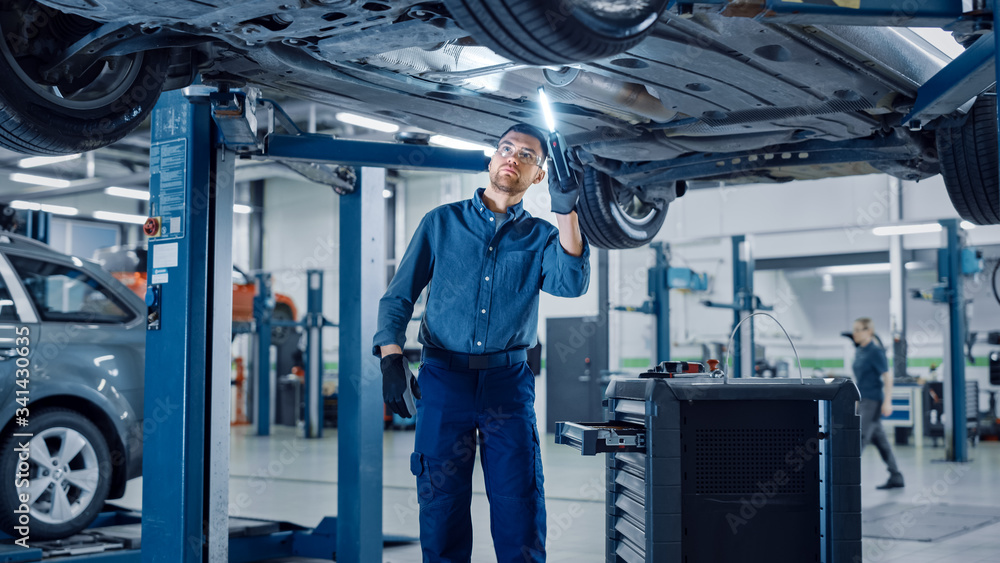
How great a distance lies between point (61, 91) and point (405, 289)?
1172 mm

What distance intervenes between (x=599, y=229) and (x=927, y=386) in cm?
884

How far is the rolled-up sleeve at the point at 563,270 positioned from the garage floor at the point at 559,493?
6.92ft

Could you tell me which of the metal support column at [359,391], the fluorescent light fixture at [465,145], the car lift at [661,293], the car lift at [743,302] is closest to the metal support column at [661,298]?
the car lift at [661,293]

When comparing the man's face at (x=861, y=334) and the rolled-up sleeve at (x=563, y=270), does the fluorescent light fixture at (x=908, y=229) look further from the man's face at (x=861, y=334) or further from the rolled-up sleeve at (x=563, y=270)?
the rolled-up sleeve at (x=563, y=270)

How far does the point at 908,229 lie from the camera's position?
527 inches

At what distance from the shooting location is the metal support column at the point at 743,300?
30.0ft

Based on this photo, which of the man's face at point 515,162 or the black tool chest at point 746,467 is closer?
the black tool chest at point 746,467

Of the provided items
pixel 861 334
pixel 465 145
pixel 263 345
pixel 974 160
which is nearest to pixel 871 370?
pixel 861 334

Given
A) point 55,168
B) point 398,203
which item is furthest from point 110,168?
point 398,203

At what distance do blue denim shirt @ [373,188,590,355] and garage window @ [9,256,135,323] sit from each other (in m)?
2.44

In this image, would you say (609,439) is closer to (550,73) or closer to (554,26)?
Answer: (554,26)

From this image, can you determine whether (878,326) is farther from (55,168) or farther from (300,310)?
(55,168)

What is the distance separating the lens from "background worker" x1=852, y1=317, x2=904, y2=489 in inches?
288

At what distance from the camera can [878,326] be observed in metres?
15.7
